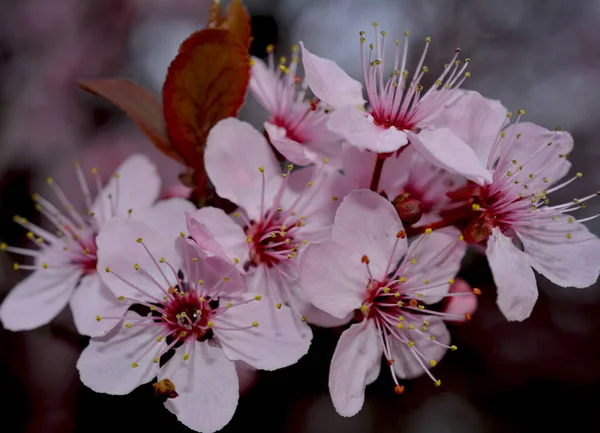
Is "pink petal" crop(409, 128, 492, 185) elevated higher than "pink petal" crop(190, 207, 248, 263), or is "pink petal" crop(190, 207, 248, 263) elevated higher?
"pink petal" crop(409, 128, 492, 185)

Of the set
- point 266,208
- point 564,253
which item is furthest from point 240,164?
point 564,253

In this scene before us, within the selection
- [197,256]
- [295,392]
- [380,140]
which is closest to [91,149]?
[295,392]

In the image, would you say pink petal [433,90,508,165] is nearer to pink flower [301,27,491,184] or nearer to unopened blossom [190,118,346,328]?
pink flower [301,27,491,184]

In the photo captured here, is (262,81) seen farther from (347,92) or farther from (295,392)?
(295,392)

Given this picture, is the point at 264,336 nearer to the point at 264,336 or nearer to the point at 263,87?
the point at 264,336

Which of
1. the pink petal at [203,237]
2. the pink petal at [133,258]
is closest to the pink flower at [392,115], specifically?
the pink petal at [203,237]

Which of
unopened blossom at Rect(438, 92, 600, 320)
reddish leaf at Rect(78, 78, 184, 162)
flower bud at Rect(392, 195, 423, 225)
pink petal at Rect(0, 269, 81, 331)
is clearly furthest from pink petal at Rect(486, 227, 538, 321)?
pink petal at Rect(0, 269, 81, 331)
